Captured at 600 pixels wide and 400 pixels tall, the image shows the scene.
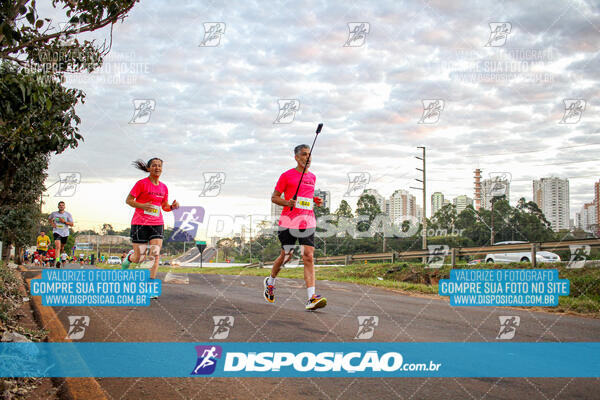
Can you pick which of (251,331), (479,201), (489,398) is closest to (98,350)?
(251,331)

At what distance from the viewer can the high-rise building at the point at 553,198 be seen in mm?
50812

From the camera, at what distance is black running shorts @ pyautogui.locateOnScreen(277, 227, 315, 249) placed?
618cm

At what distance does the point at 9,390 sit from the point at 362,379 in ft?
8.35

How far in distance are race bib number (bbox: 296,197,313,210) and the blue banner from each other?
222 cm

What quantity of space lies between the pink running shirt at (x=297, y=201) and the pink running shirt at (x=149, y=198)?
7.93 ft

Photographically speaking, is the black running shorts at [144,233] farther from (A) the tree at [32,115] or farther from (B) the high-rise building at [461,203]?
(B) the high-rise building at [461,203]

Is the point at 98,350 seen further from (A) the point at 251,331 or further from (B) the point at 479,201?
(B) the point at 479,201

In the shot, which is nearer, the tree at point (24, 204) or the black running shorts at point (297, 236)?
the black running shorts at point (297, 236)

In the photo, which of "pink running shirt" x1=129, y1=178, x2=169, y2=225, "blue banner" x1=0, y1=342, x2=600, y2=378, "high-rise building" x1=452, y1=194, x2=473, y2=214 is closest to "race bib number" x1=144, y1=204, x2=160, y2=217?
"pink running shirt" x1=129, y1=178, x2=169, y2=225

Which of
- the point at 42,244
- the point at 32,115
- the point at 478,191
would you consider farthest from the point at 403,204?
the point at 32,115

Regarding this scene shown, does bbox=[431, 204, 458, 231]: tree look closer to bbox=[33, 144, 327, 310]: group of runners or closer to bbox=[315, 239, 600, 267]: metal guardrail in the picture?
bbox=[315, 239, 600, 267]: metal guardrail

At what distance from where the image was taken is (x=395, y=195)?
59.1 meters

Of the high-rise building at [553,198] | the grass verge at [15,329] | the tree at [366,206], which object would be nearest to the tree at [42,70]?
the grass verge at [15,329]

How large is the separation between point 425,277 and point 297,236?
13056 mm
